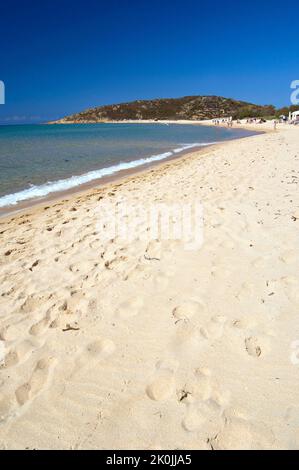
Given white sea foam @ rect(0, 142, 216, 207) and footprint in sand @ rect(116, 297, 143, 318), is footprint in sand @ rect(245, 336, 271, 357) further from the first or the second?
white sea foam @ rect(0, 142, 216, 207)

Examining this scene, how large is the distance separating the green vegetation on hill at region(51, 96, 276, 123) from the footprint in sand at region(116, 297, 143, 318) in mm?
111294

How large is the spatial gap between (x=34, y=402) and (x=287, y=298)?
2.25 meters

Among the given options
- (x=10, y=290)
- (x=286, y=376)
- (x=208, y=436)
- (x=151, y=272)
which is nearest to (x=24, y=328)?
(x=10, y=290)

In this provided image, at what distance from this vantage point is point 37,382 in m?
2.22

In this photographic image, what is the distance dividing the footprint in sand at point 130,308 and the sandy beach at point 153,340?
16 millimetres

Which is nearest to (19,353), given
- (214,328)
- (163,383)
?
(163,383)

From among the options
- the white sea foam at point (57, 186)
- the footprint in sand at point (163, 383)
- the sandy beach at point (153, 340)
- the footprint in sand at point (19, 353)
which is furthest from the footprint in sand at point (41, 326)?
the white sea foam at point (57, 186)

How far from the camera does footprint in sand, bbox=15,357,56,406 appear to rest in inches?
83.4

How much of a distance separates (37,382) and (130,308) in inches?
39.3

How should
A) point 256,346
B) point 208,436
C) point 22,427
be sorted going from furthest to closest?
point 256,346, point 22,427, point 208,436

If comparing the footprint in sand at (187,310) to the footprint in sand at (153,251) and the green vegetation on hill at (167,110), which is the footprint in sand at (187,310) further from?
the green vegetation on hill at (167,110)

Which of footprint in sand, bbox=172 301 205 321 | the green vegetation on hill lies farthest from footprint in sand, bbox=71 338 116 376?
the green vegetation on hill
